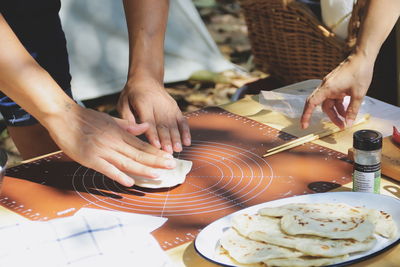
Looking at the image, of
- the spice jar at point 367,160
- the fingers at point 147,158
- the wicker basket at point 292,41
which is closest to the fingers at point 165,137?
the fingers at point 147,158

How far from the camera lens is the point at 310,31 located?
227cm

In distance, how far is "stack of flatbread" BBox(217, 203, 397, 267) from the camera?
0.99m

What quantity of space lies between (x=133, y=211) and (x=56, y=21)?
817 millimetres

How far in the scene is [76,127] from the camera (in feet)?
4.33

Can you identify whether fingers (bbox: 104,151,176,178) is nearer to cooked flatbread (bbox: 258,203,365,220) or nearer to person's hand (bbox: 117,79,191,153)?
person's hand (bbox: 117,79,191,153)

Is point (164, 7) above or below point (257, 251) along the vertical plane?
above

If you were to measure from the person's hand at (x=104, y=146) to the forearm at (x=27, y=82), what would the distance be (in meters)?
0.02

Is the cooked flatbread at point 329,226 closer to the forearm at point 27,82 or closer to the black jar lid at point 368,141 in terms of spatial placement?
the black jar lid at point 368,141

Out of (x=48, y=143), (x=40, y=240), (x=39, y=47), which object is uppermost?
(x=39, y=47)

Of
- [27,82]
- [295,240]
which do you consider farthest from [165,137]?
[295,240]

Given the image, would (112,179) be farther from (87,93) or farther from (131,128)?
(87,93)

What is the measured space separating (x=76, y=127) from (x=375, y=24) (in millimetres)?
765

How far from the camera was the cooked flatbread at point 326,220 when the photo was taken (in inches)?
40.3

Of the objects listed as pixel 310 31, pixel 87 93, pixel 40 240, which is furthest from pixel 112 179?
pixel 87 93
